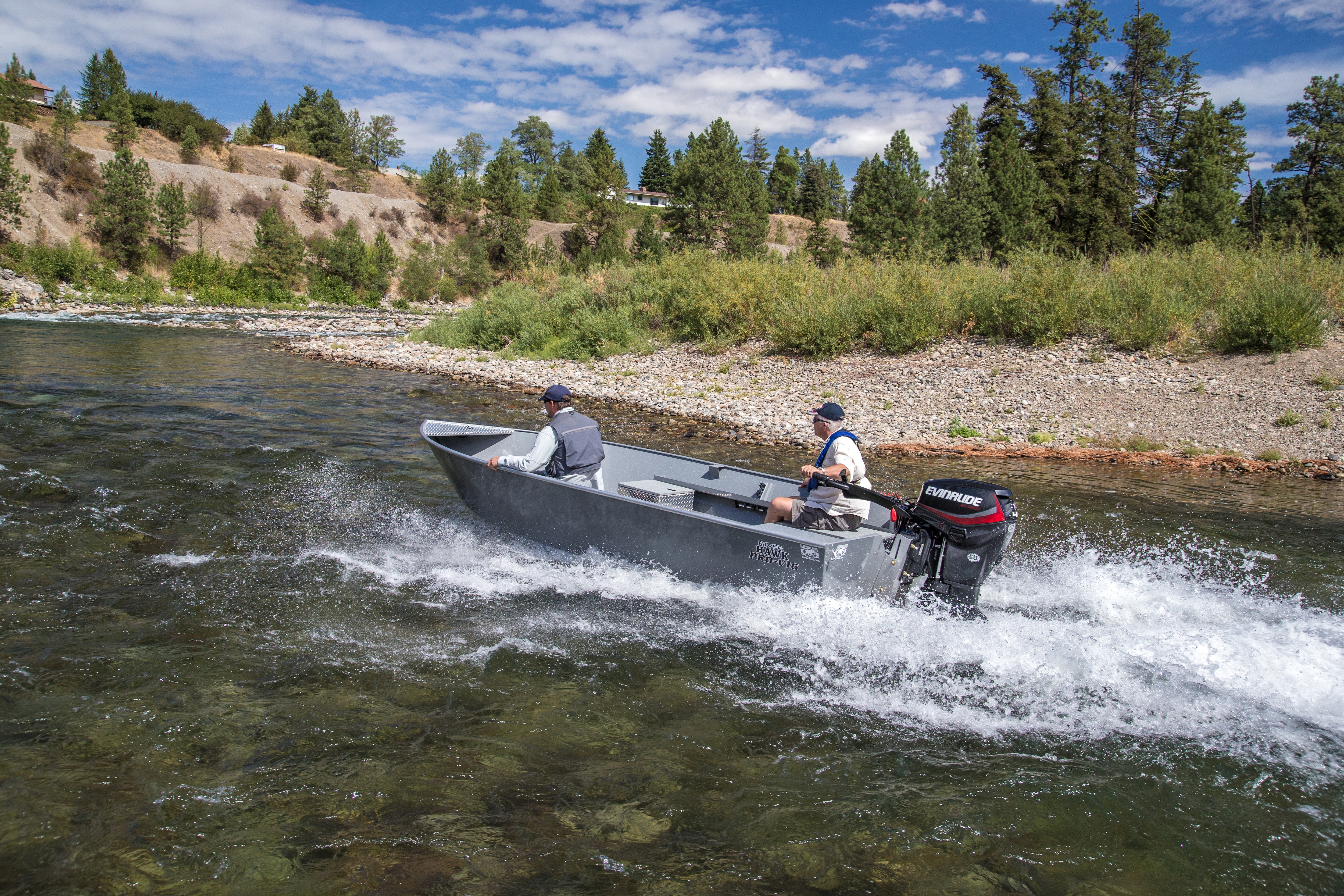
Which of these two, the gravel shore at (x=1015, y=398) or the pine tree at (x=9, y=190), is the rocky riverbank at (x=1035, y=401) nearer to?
the gravel shore at (x=1015, y=398)

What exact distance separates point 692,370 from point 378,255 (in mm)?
38135

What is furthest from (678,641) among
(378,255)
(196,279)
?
(378,255)

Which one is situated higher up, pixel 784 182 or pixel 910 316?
pixel 784 182

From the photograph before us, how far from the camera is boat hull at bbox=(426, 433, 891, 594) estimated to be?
5.41 metres

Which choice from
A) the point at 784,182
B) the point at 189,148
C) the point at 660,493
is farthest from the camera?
the point at 784,182

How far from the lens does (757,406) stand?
48.3 ft

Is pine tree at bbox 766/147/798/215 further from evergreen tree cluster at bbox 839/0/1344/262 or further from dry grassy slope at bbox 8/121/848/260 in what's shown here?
evergreen tree cluster at bbox 839/0/1344/262

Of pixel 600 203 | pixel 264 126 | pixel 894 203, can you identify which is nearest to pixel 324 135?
pixel 264 126

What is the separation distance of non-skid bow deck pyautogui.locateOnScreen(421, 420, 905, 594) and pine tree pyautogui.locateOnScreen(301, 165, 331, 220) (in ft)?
189

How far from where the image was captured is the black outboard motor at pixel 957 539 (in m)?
5.38

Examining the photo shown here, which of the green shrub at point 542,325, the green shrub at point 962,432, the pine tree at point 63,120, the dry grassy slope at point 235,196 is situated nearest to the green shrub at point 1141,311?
the green shrub at point 962,432

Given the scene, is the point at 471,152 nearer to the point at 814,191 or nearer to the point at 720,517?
the point at 814,191

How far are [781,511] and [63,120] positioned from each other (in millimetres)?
59856

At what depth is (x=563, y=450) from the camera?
6.98 meters
